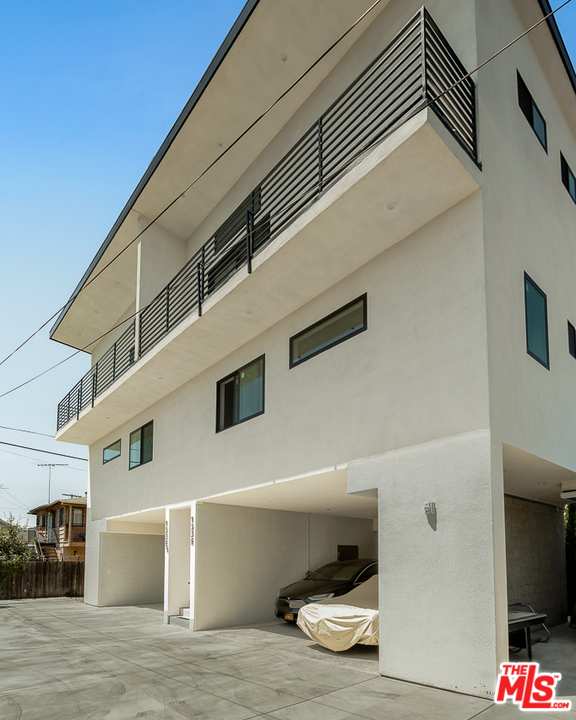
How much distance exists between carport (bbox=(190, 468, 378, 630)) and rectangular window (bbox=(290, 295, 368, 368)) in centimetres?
277

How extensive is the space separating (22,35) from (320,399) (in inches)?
277

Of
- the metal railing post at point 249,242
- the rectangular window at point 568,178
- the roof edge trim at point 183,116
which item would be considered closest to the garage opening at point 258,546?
the metal railing post at point 249,242

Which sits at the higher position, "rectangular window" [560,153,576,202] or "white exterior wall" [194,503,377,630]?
"rectangular window" [560,153,576,202]

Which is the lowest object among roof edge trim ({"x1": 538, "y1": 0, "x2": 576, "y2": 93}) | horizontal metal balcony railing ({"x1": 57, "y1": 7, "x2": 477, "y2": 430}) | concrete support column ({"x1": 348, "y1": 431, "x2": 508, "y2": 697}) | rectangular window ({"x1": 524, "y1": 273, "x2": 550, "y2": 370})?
concrete support column ({"x1": 348, "y1": 431, "x2": 508, "y2": 697})

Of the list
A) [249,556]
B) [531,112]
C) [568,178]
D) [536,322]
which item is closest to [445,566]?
[536,322]

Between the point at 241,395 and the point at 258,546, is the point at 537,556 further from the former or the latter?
the point at 241,395

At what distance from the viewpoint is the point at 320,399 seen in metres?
9.33

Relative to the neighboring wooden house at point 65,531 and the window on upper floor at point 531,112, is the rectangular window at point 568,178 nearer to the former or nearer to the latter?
the window on upper floor at point 531,112

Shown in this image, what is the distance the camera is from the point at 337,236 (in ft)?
27.1

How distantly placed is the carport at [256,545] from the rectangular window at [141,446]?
3901mm

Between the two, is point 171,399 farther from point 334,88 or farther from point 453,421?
point 453,421

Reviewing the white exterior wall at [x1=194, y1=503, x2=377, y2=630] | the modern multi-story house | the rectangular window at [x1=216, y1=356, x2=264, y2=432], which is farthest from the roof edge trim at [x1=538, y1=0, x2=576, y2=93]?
the white exterior wall at [x1=194, y1=503, x2=377, y2=630]

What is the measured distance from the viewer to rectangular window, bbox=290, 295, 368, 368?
890 centimetres

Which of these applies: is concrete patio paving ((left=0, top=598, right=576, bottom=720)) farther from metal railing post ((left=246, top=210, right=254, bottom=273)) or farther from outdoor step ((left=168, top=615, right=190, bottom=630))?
metal railing post ((left=246, top=210, right=254, bottom=273))
